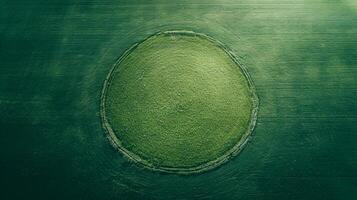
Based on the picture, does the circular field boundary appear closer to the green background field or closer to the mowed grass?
the mowed grass

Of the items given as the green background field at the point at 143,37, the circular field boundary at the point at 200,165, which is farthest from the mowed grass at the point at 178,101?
the green background field at the point at 143,37

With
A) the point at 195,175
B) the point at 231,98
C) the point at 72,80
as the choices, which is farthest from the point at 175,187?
the point at 72,80

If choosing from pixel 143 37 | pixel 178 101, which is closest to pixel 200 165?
pixel 178 101

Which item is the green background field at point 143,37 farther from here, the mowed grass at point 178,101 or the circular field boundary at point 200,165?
the mowed grass at point 178,101

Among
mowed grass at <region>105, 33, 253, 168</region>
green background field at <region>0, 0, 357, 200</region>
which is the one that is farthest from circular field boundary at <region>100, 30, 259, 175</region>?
green background field at <region>0, 0, 357, 200</region>

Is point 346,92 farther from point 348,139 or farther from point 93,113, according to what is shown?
point 93,113
